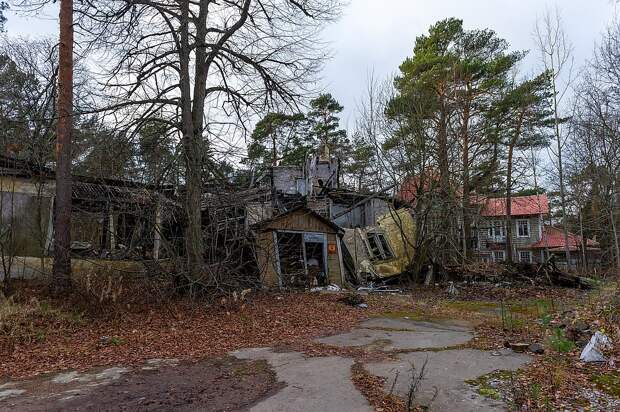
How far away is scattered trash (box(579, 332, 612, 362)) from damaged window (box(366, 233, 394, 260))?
1206 cm

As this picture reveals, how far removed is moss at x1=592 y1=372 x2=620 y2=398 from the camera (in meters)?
4.34

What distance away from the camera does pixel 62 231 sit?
31.9ft

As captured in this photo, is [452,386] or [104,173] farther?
[104,173]

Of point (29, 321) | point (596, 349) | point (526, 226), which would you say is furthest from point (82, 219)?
point (526, 226)

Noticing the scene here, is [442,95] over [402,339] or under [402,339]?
over

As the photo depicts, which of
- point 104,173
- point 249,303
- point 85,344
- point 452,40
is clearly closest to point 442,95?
point 452,40

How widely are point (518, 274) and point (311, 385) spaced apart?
13.5 metres

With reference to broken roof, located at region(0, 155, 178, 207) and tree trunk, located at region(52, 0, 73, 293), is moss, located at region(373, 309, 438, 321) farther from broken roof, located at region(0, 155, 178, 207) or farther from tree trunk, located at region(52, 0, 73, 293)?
tree trunk, located at region(52, 0, 73, 293)

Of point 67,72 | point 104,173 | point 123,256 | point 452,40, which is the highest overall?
point 452,40

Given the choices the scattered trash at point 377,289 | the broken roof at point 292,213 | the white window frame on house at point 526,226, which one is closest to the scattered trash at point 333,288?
the scattered trash at point 377,289

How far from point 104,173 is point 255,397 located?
26.8ft

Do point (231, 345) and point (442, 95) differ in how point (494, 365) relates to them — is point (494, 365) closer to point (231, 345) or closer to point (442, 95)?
point (231, 345)

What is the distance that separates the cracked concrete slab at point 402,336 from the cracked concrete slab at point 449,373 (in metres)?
0.60

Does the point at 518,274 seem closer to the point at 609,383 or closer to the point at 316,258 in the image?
the point at 316,258
